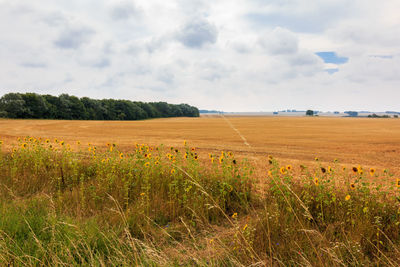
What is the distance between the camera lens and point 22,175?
7668 millimetres

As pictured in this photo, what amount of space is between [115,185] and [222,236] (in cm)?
341

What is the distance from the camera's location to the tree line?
63.0 meters

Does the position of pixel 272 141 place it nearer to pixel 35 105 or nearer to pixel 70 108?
pixel 35 105

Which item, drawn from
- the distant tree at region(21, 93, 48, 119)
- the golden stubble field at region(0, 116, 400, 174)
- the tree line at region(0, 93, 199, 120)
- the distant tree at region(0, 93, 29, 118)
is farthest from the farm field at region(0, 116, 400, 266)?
the distant tree at region(21, 93, 48, 119)

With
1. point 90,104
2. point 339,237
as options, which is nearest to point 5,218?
point 339,237

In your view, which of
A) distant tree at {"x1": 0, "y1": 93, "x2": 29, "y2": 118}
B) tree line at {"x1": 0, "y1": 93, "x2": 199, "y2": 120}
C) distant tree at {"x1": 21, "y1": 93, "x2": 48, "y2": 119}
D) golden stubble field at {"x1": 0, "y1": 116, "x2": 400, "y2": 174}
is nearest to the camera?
golden stubble field at {"x1": 0, "y1": 116, "x2": 400, "y2": 174}

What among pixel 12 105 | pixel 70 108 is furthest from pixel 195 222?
pixel 70 108

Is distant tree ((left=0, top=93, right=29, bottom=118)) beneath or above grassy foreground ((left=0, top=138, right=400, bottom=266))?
above

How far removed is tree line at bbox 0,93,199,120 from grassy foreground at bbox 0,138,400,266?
68.9 metres

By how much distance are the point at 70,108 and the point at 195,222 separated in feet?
267

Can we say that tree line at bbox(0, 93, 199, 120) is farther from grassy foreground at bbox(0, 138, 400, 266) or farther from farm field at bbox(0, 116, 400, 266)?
grassy foreground at bbox(0, 138, 400, 266)

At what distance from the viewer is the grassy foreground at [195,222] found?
3.60m

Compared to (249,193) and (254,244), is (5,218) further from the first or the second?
(249,193)

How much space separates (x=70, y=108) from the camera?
76188 mm
